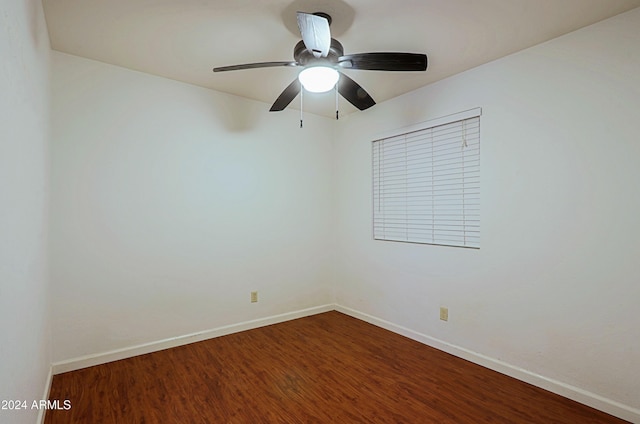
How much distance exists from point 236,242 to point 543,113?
2852 millimetres

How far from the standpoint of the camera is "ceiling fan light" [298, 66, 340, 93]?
78.6 inches

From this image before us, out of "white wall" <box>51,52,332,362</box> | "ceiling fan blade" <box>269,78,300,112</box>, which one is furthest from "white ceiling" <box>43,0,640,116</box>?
"white wall" <box>51,52,332,362</box>

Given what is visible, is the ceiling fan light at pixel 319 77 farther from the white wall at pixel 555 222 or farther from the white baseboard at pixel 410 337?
the white baseboard at pixel 410 337

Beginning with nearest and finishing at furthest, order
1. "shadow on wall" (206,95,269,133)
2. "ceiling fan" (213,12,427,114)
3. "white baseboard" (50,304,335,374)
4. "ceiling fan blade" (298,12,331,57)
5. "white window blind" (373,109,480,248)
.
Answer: "ceiling fan blade" (298,12,331,57) → "ceiling fan" (213,12,427,114) → "white baseboard" (50,304,335,374) → "white window blind" (373,109,480,248) → "shadow on wall" (206,95,269,133)

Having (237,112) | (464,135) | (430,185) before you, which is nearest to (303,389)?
(430,185)

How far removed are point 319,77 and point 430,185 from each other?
5.08 feet

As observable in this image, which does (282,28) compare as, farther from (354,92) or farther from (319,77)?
(354,92)

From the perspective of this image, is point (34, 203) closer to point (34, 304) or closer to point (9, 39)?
point (34, 304)

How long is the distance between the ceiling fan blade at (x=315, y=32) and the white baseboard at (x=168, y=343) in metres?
2.68

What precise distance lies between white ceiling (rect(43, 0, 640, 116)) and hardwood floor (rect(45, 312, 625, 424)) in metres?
2.42

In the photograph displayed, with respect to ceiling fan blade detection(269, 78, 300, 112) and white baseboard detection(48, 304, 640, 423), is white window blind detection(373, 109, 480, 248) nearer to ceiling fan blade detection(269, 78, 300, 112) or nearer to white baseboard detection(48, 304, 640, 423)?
white baseboard detection(48, 304, 640, 423)

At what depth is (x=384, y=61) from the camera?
6.23ft

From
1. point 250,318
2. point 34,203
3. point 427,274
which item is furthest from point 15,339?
point 427,274

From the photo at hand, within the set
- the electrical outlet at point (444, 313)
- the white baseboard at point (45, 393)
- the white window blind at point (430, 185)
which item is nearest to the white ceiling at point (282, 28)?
the white window blind at point (430, 185)
